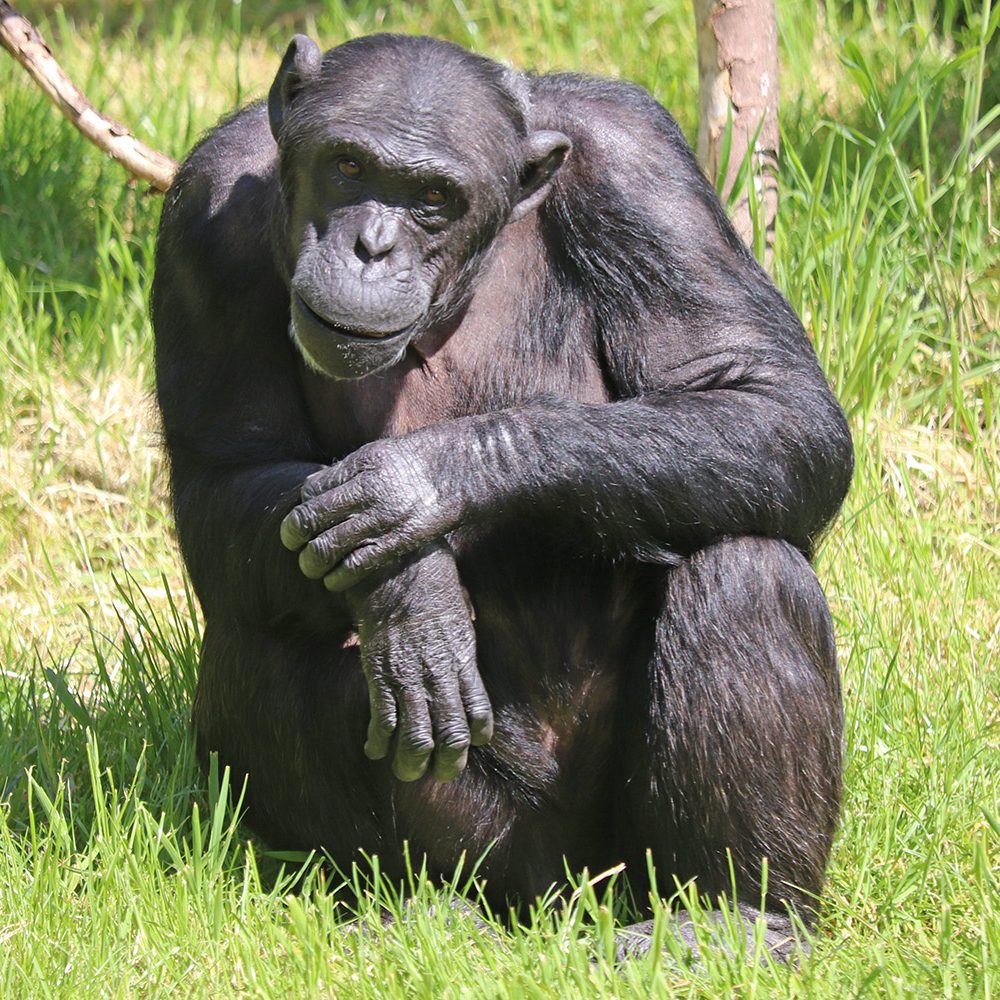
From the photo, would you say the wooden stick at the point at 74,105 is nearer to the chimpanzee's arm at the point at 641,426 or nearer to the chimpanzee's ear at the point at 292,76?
the chimpanzee's ear at the point at 292,76

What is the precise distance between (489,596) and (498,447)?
0.41m

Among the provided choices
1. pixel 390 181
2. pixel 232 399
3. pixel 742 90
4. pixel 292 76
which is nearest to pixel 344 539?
pixel 232 399

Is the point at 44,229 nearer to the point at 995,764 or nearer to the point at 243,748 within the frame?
the point at 243,748

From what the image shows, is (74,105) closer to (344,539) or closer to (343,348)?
(343,348)

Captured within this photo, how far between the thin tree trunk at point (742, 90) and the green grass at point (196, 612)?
124mm

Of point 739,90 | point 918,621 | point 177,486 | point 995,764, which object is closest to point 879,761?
point 995,764

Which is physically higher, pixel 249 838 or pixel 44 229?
pixel 44 229

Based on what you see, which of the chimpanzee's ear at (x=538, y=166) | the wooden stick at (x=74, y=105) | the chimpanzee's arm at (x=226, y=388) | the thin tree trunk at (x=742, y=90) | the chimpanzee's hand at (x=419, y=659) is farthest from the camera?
the thin tree trunk at (x=742, y=90)

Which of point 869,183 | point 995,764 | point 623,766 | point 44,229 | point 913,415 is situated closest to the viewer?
point 623,766

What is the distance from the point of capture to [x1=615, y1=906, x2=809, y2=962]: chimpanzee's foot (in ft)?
10.3

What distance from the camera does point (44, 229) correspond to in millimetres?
6520

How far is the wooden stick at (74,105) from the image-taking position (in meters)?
4.72

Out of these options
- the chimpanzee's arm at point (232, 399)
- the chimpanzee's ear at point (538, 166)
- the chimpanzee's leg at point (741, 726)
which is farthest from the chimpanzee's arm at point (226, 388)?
the chimpanzee's leg at point (741, 726)

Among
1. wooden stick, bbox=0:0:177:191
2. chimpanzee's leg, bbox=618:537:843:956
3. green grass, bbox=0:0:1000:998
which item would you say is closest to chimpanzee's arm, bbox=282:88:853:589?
chimpanzee's leg, bbox=618:537:843:956
